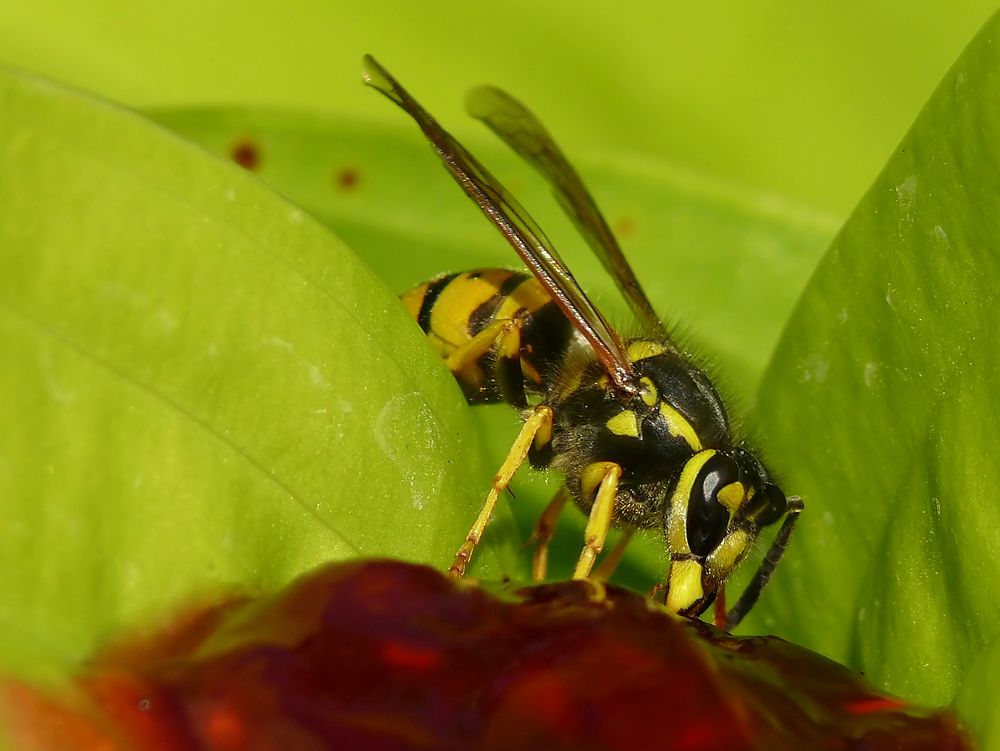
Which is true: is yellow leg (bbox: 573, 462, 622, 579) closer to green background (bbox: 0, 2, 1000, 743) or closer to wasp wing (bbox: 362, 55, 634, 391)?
green background (bbox: 0, 2, 1000, 743)

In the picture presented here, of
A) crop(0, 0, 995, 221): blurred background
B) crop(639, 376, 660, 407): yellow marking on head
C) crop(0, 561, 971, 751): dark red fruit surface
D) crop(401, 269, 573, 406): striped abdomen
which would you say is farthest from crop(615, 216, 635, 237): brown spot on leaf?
crop(0, 561, 971, 751): dark red fruit surface

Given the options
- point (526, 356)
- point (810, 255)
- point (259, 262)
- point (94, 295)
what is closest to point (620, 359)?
point (526, 356)

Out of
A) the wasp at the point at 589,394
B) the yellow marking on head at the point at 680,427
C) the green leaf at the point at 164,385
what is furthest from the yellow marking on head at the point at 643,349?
the green leaf at the point at 164,385

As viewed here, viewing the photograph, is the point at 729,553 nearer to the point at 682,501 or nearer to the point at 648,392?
the point at 682,501

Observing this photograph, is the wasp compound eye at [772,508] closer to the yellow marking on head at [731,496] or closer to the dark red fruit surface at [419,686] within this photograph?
the yellow marking on head at [731,496]

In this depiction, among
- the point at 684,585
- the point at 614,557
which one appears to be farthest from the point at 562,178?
the point at 684,585

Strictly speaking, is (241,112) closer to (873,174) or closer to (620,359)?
(620,359)
